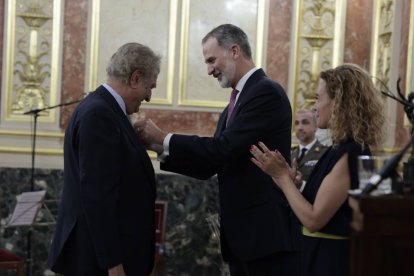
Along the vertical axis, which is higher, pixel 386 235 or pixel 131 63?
pixel 131 63

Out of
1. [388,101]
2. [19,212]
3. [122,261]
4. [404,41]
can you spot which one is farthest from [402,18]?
[122,261]

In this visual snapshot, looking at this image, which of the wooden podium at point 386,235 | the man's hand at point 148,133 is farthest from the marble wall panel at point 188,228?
the wooden podium at point 386,235

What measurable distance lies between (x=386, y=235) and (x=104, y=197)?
1.24 metres

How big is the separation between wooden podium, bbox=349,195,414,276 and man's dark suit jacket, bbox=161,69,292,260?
1.33m

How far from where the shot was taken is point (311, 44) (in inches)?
284

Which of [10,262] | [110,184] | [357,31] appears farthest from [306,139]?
[110,184]

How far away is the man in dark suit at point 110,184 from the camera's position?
310 cm

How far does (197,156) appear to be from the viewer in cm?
363

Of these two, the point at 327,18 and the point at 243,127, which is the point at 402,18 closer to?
the point at 327,18

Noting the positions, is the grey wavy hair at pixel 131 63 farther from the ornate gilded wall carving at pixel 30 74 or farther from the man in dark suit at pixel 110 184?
the ornate gilded wall carving at pixel 30 74

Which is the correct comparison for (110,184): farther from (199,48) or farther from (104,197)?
(199,48)

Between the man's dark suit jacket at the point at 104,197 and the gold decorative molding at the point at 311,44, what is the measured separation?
404 cm

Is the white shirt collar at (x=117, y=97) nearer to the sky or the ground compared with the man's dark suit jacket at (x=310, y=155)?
nearer to the sky

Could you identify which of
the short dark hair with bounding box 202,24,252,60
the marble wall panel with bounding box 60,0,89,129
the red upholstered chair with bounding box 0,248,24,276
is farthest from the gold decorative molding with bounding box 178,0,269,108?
the short dark hair with bounding box 202,24,252,60
